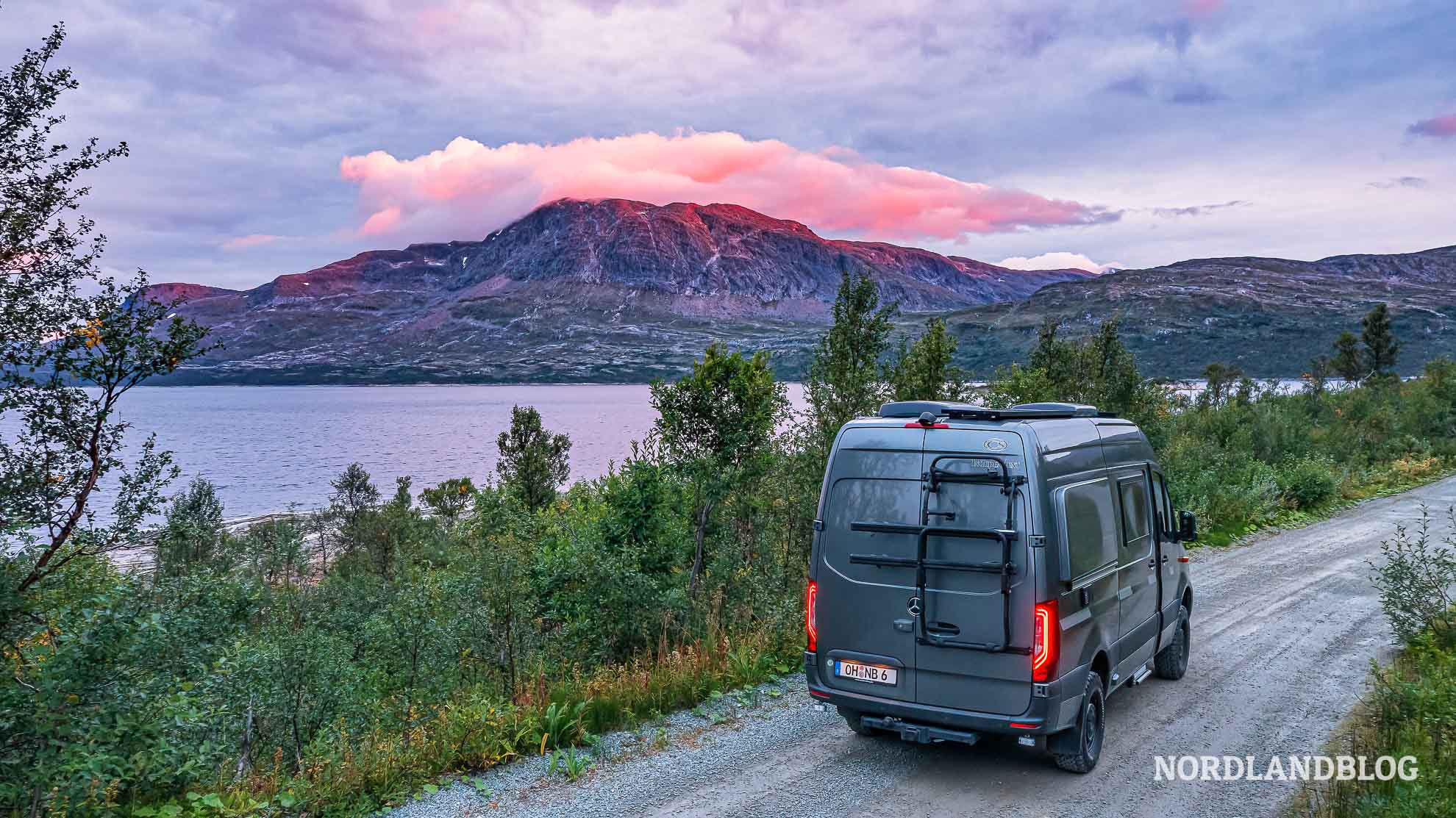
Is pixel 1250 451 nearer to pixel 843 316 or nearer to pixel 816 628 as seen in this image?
pixel 843 316

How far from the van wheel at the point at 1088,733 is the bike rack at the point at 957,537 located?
113cm

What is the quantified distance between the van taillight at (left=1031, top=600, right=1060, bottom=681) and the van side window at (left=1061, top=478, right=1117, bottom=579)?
45cm

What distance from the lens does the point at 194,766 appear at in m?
5.49

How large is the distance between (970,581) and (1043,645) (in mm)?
659

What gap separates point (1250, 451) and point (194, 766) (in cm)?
3030

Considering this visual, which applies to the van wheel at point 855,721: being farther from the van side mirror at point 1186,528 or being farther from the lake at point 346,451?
the lake at point 346,451

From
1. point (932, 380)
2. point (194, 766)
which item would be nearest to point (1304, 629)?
point (932, 380)

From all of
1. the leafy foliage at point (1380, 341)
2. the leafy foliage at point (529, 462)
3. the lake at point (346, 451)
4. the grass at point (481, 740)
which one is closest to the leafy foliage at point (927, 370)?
the grass at point (481, 740)

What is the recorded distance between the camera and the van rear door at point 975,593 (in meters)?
5.54

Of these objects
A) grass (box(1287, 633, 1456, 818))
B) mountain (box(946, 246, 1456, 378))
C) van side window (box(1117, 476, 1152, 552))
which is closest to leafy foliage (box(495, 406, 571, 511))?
van side window (box(1117, 476, 1152, 552))

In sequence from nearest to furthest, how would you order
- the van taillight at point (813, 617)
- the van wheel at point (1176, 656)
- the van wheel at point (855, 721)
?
1. the van wheel at point (855, 721)
2. the van taillight at point (813, 617)
3. the van wheel at point (1176, 656)

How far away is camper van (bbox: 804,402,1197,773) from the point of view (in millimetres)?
5562

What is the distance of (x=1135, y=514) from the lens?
7.45 meters

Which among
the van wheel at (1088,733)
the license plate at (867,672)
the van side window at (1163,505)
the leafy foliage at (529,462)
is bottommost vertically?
the leafy foliage at (529,462)
